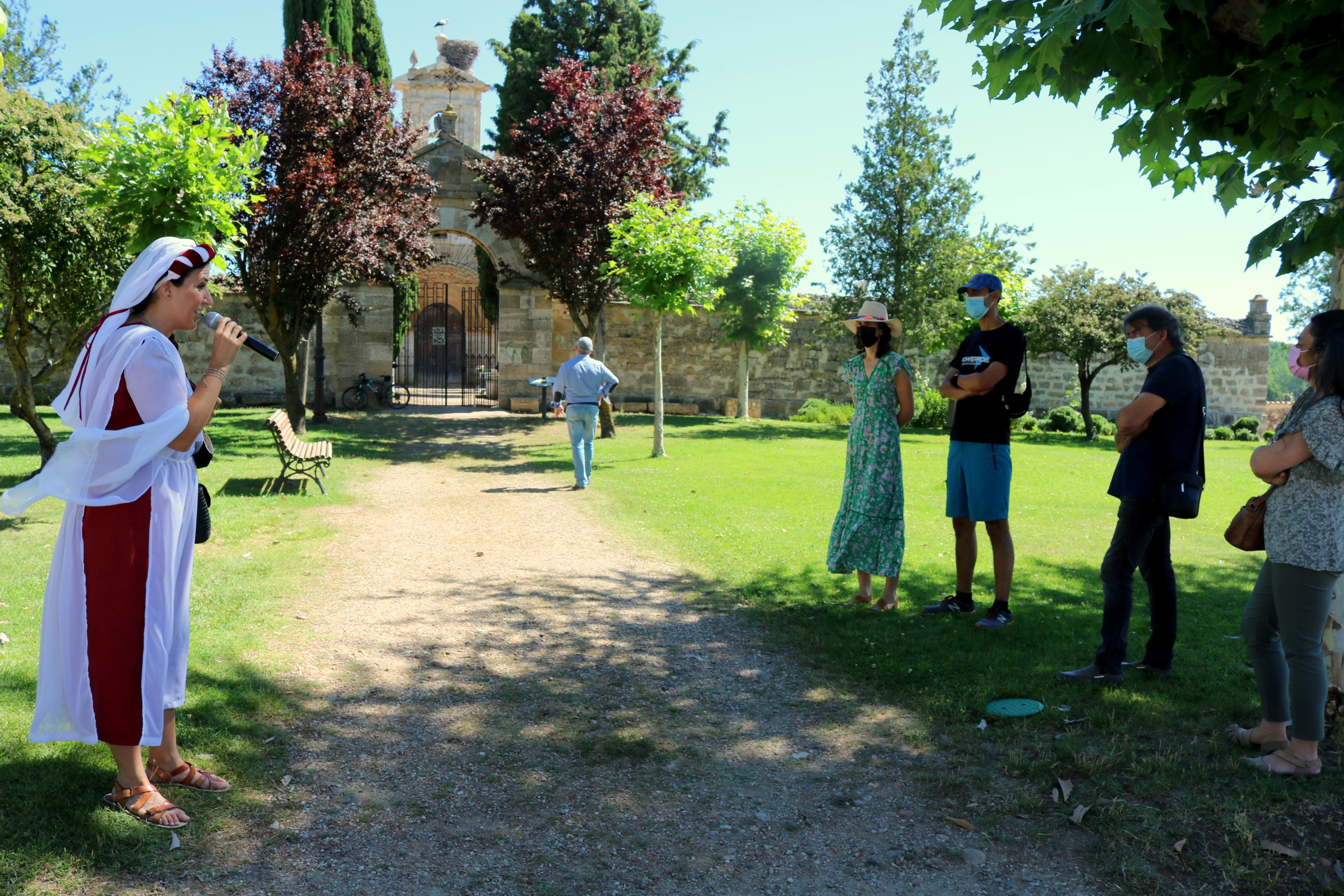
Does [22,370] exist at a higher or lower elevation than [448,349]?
lower

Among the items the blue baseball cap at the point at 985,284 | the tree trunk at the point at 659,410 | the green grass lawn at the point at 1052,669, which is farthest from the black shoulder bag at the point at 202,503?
the tree trunk at the point at 659,410

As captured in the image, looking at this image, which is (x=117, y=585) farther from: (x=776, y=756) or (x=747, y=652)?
(x=747, y=652)

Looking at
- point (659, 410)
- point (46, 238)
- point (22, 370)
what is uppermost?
point (46, 238)

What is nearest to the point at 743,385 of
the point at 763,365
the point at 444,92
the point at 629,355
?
the point at 763,365

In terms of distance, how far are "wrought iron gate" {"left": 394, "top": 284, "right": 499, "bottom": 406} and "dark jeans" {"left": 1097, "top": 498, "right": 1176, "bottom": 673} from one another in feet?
78.4

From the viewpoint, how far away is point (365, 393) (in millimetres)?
21391

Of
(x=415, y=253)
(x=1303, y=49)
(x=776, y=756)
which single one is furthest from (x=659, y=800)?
(x=415, y=253)

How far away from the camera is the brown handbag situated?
3727mm

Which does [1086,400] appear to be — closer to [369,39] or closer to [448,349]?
[369,39]

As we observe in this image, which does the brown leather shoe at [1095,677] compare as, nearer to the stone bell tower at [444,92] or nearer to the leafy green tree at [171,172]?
the leafy green tree at [171,172]

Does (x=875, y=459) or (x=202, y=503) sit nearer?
(x=202, y=503)

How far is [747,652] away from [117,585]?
10.9ft

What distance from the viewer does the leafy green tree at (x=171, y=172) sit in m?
8.48

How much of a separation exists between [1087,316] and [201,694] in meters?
21.3
